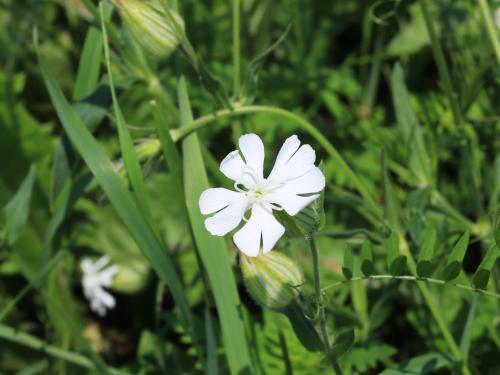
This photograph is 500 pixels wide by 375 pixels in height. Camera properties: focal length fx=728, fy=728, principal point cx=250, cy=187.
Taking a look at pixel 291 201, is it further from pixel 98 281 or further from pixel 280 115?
pixel 98 281

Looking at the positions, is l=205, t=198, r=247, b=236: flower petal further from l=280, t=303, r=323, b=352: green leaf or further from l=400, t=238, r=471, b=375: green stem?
l=400, t=238, r=471, b=375: green stem

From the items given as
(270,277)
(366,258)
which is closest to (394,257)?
(366,258)

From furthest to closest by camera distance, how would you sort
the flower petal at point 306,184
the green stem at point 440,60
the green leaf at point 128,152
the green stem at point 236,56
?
the green stem at point 440,60, the green stem at point 236,56, the green leaf at point 128,152, the flower petal at point 306,184

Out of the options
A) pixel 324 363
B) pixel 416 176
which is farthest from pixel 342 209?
pixel 324 363

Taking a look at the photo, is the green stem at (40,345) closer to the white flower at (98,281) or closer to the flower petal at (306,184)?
the white flower at (98,281)

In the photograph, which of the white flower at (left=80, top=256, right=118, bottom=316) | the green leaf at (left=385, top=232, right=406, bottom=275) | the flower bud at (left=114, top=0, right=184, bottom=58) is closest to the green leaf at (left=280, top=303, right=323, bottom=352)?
the green leaf at (left=385, top=232, right=406, bottom=275)

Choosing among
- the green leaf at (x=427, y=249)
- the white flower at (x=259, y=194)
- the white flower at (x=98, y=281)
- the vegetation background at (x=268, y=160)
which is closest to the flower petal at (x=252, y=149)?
the white flower at (x=259, y=194)
